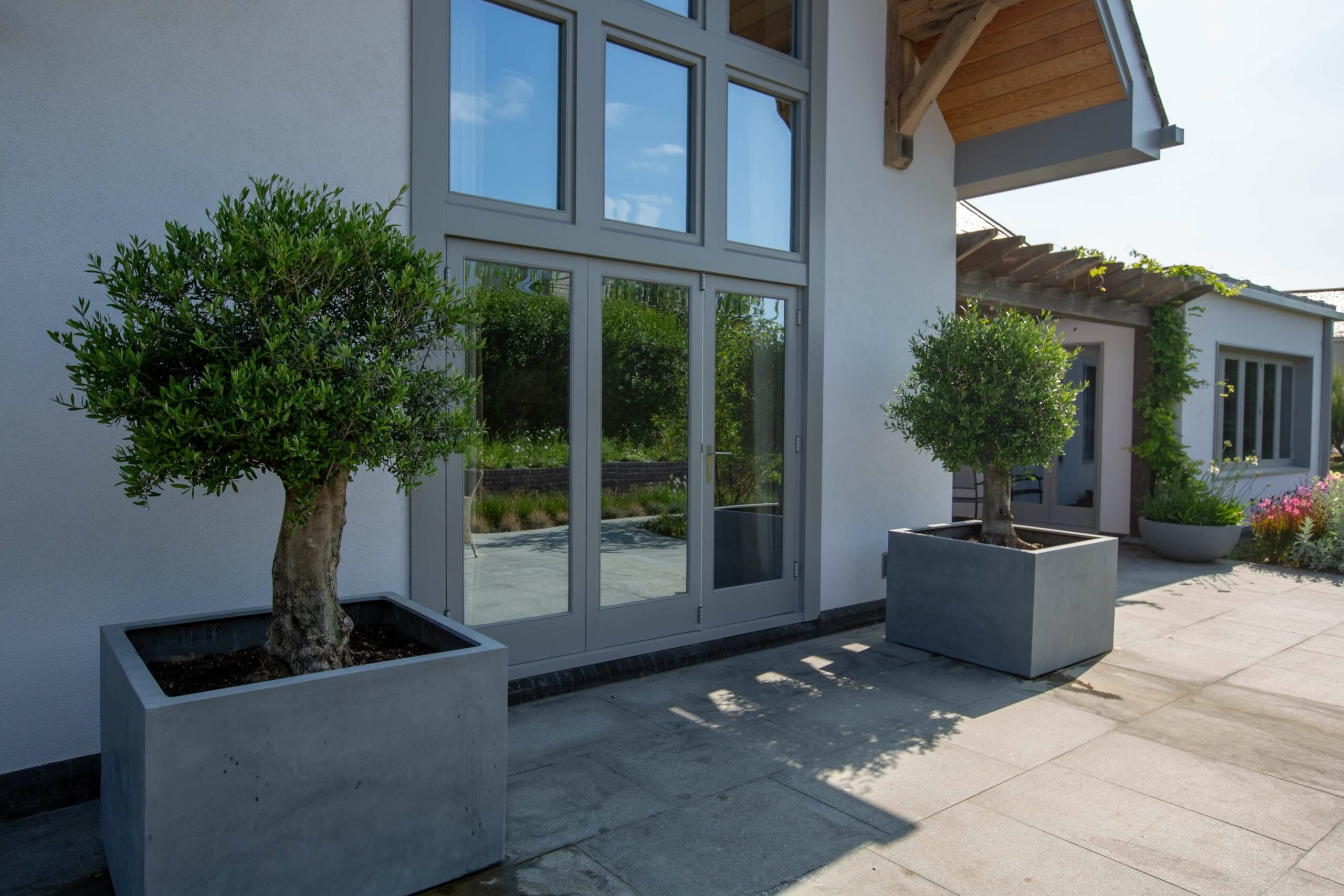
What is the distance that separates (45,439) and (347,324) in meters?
1.42

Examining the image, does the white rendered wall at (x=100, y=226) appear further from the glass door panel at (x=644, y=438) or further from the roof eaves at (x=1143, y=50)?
the roof eaves at (x=1143, y=50)

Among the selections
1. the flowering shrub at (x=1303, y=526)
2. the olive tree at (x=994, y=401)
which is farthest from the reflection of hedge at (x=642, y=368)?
the flowering shrub at (x=1303, y=526)

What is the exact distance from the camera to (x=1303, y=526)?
8117 millimetres

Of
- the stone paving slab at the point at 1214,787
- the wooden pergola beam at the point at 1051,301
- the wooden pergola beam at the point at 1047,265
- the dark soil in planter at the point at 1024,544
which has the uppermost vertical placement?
the wooden pergola beam at the point at 1047,265

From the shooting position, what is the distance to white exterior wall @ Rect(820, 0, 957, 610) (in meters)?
5.47

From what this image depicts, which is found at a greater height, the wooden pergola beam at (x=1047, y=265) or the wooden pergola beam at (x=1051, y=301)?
the wooden pergola beam at (x=1047, y=265)

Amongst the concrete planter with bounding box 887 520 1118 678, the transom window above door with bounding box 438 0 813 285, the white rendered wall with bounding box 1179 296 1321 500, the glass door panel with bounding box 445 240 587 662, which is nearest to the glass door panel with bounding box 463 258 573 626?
the glass door panel with bounding box 445 240 587 662

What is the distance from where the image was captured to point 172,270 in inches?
86.9

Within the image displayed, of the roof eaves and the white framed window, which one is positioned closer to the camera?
the roof eaves

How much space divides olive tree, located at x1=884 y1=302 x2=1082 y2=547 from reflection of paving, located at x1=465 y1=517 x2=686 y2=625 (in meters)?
1.70

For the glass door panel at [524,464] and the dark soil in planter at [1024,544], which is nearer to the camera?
the glass door panel at [524,464]

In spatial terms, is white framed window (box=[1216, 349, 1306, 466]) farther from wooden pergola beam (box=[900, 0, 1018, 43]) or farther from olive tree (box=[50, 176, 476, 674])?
olive tree (box=[50, 176, 476, 674])

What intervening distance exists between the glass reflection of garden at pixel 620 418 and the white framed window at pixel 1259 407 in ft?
24.2

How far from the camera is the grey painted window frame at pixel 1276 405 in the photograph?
10125 millimetres
